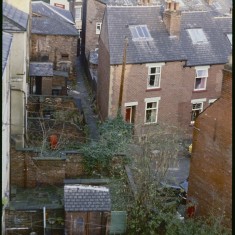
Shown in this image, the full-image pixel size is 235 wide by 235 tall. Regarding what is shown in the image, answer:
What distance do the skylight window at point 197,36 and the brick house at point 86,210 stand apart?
17471 millimetres

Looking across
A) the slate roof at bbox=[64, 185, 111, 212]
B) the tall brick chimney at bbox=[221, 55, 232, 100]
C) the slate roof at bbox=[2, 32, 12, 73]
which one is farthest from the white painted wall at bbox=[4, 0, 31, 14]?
the tall brick chimney at bbox=[221, 55, 232, 100]

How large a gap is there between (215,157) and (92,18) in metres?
27.2

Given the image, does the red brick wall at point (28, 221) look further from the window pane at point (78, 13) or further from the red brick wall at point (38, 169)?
the window pane at point (78, 13)

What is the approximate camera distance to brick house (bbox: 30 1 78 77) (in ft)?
121

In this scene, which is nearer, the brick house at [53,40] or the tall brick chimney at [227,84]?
the tall brick chimney at [227,84]

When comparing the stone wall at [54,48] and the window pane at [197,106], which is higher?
the stone wall at [54,48]

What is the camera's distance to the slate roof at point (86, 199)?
15.6m

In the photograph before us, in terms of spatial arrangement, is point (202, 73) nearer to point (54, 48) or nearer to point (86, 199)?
point (54, 48)

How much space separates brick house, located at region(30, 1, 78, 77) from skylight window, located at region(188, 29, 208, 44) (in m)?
10.5

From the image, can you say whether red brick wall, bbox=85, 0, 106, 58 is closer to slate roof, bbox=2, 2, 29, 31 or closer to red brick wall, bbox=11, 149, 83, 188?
slate roof, bbox=2, 2, 29, 31

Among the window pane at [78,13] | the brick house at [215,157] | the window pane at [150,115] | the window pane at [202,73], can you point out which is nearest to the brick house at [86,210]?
the brick house at [215,157]

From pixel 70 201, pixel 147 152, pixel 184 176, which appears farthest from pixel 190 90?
pixel 70 201

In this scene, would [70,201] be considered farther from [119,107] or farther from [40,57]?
[40,57]

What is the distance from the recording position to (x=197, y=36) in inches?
1216
